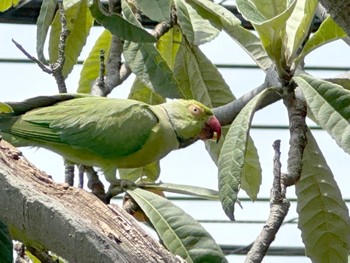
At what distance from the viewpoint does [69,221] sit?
1.54 metres

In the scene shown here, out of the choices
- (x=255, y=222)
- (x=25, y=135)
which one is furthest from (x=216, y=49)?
(x=25, y=135)

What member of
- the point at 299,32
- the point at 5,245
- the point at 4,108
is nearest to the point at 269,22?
the point at 299,32

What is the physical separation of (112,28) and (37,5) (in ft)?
7.44

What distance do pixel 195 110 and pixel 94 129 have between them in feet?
1.12

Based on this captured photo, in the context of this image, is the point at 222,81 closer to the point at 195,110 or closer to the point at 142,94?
the point at 195,110

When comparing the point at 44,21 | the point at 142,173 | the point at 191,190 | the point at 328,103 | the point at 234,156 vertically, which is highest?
the point at 44,21

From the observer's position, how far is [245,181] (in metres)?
2.56

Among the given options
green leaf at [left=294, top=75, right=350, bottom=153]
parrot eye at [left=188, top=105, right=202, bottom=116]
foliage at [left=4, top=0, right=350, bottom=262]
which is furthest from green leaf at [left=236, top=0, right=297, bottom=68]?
parrot eye at [left=188, top=105, right=202, bottom=116]

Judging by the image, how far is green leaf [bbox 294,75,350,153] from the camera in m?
2.07

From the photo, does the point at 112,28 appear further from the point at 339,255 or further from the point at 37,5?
the point at 37,5

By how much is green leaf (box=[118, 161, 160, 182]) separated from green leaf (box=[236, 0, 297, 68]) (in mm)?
600

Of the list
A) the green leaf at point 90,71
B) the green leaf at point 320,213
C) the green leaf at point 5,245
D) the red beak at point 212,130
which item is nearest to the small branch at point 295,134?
the green leaf at point 320,213

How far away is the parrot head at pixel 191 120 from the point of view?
2643 mm

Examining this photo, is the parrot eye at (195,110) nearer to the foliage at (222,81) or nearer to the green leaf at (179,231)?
the foliage at (222,81)
